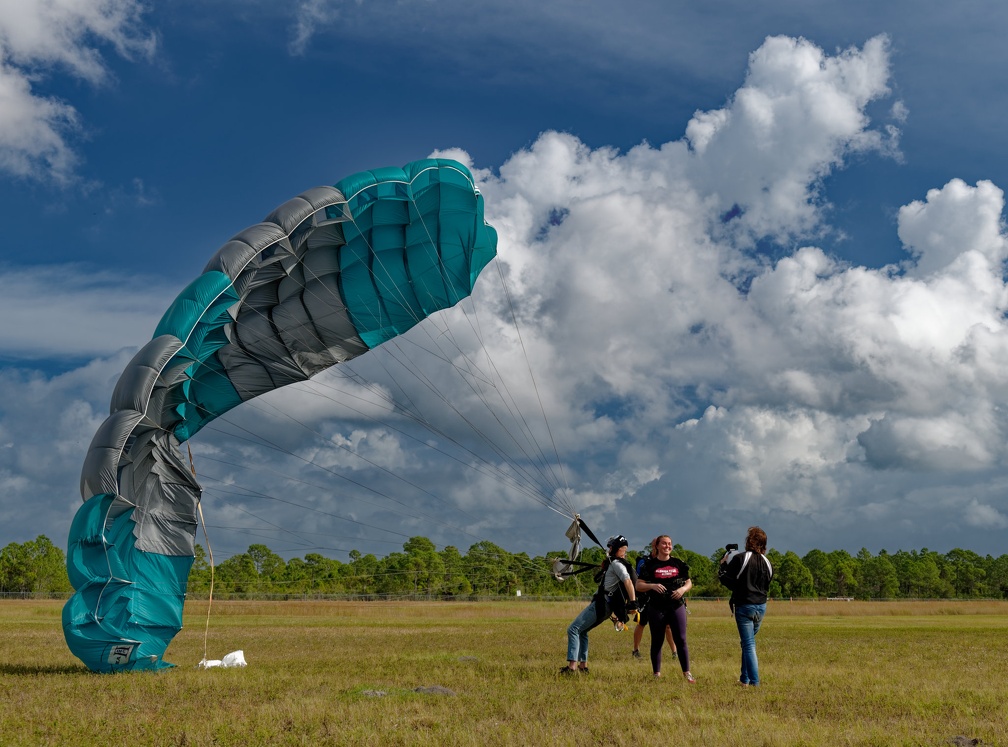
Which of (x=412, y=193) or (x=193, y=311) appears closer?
(x=193, y=311)

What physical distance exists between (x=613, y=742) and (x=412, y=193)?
8984 mm

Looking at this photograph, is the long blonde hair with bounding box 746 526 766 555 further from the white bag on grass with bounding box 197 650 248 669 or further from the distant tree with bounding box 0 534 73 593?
the distant tree with bounding box 0 534 73 593

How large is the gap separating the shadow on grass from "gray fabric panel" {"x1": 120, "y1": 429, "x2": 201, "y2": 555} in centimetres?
191

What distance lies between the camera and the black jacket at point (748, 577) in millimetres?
10094

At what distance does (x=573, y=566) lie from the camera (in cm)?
1195

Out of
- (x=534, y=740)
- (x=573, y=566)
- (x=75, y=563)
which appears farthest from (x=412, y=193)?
(x=534, y=740)

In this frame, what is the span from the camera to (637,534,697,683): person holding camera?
10.3 metres

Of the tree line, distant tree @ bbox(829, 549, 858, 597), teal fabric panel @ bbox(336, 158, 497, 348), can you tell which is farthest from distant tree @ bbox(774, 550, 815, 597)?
teal fabric panel @ bbox(336, 158, 497, 348)

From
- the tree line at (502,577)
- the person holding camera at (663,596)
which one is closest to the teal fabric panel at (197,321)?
the person holding camera at (663,596)

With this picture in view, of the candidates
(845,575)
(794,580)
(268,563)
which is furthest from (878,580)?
(268,563)

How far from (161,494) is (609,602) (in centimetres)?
658

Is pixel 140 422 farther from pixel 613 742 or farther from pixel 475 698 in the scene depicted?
pixel 613 742

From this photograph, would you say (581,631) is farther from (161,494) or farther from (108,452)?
(108,452)

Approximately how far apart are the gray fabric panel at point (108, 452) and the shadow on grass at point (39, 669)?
101 inches
